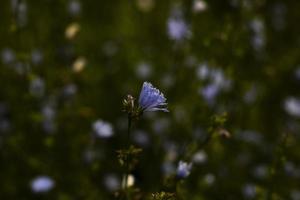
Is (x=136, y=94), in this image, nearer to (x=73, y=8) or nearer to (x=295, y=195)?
(x=73, y=8)

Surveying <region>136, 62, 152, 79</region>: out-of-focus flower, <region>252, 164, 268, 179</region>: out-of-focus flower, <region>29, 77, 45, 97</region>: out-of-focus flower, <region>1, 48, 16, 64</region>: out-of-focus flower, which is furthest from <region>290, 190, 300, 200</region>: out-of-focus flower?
<region>1, 48, 16, 64</region>: out-of-focus flower

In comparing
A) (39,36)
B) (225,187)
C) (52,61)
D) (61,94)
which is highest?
Answer: (39,36)

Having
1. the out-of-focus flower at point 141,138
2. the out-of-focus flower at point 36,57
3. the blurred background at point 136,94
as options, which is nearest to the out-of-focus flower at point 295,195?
the blurred background at point 136,94

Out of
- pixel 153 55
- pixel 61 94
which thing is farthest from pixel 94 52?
pixel 61 94

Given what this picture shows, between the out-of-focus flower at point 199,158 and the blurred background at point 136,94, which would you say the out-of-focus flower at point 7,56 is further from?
the out-of-focus flower at point 199,158

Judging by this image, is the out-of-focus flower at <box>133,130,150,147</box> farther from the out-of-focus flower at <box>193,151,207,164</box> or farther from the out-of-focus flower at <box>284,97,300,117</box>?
the out-of-focus flower at <box>284,97,300,117</box>

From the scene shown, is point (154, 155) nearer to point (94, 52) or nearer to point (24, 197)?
point (24, 197)
